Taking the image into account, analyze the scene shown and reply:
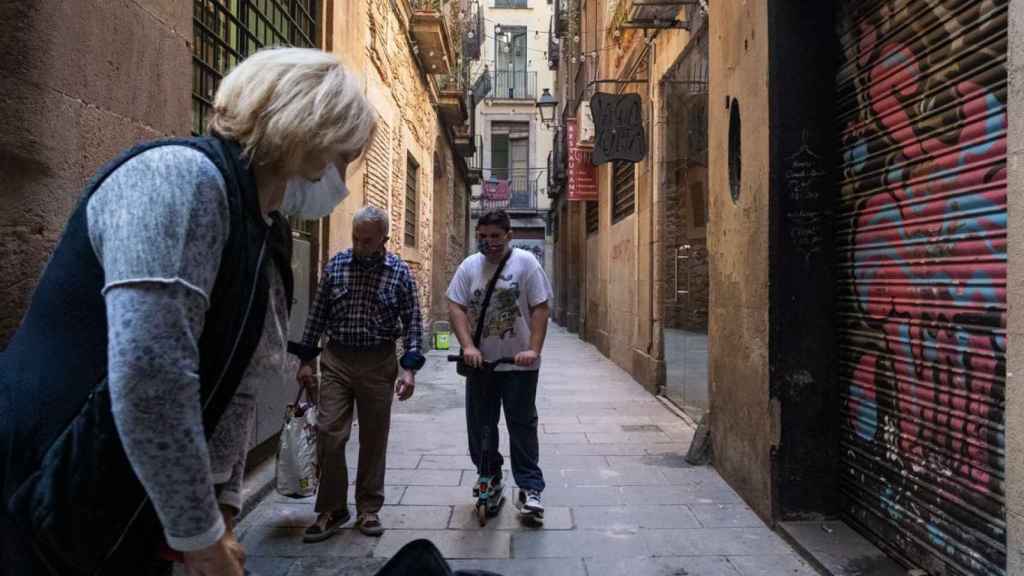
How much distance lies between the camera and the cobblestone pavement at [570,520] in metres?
3.94

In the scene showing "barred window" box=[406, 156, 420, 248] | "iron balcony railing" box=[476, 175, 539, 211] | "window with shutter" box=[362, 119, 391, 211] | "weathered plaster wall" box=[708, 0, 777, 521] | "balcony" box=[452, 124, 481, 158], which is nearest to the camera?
"weathered plaster wall" box=[708, 0, 777, 521]

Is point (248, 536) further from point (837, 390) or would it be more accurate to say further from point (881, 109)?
point (881, 109)

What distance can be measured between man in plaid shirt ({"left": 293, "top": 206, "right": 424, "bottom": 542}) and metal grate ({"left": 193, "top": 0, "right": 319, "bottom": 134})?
1.22 m

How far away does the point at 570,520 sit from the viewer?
4664 mm

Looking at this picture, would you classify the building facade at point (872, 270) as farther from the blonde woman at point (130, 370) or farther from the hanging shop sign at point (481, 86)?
the hanging shop sign at point (481, 86)

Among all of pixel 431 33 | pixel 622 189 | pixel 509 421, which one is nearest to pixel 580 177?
pixel 622 189

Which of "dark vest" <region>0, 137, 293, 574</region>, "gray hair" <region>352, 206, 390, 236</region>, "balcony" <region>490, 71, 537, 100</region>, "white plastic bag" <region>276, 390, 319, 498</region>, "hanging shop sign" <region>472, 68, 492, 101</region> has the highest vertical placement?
"balcony" <region>490, 71, 537, 100</region>

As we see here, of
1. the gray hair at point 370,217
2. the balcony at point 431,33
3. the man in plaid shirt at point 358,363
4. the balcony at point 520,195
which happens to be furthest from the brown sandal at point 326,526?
the balcony at point 520,195

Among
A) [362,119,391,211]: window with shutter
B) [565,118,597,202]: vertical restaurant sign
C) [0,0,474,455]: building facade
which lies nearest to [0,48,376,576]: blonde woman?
[0,0,474,455]: building facade

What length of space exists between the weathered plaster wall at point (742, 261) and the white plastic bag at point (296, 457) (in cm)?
270

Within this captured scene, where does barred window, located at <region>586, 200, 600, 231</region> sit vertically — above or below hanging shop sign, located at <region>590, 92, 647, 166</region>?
below

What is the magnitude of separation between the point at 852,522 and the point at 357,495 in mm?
2851

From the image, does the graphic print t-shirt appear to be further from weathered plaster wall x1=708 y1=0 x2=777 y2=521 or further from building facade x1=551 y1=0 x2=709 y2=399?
building facade x1=551 y1=0 x2=709 y2=399

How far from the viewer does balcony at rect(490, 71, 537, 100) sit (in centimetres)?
3897
